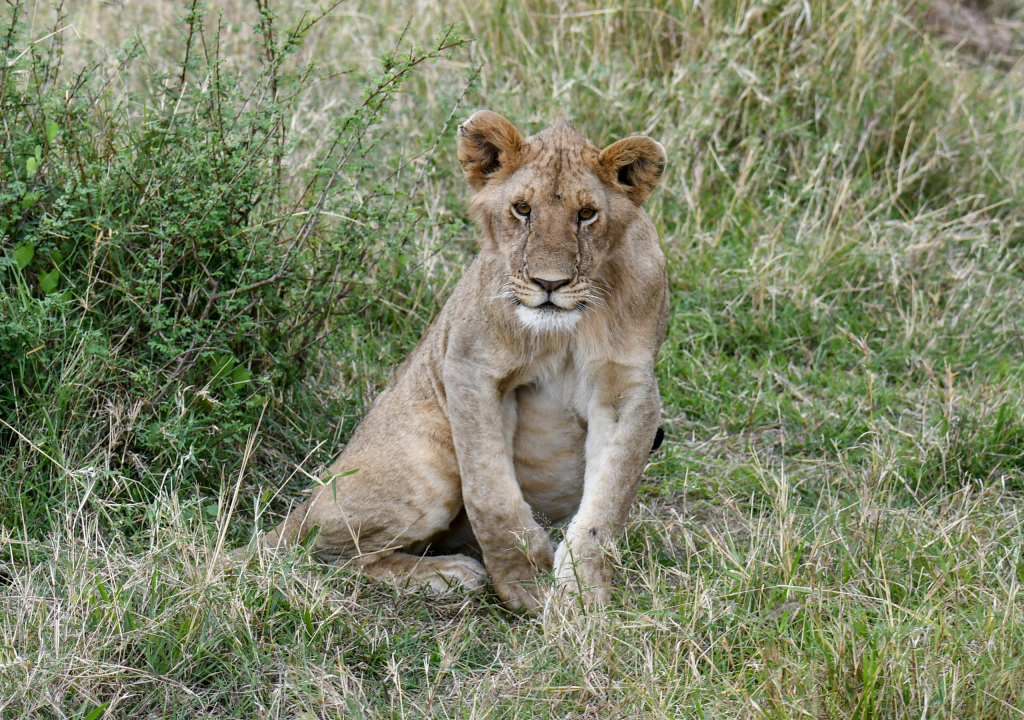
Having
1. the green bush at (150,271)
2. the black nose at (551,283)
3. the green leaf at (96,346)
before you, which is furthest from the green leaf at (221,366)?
the black nose at (551,283)

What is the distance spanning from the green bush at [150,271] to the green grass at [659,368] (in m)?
0.02

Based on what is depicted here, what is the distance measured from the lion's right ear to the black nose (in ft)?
1.63

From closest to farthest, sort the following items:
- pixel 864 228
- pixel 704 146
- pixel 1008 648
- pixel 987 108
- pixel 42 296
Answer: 1. pixel 1008 648
2. pixel 42 296
3. pixel 864 228
4. pixel 704 146
5. pixel 987 108

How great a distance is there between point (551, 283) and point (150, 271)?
5.89 feet

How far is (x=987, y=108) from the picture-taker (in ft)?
24.1

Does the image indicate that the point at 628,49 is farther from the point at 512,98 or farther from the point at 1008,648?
the point at 1008,648

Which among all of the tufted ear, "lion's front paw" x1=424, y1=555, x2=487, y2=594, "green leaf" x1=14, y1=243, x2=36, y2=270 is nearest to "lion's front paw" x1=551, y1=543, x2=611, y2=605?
"lion's front paw" x1=424, y1=555, x2=487, y2=594

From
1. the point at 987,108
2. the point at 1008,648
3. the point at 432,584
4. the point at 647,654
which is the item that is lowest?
the point at 432,584

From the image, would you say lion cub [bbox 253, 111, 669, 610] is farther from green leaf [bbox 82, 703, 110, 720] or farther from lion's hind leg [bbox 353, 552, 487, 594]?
green leaf [bbox 82, 703, 110, 720]

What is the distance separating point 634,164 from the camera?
3961 millimetres

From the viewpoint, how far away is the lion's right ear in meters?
3.90

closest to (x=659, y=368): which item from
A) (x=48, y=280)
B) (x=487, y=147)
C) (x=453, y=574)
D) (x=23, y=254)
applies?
(x=453, y=574)

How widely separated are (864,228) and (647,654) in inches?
149

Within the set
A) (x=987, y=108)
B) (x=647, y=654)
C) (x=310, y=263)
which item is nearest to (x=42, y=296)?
(x=310, y=263)
